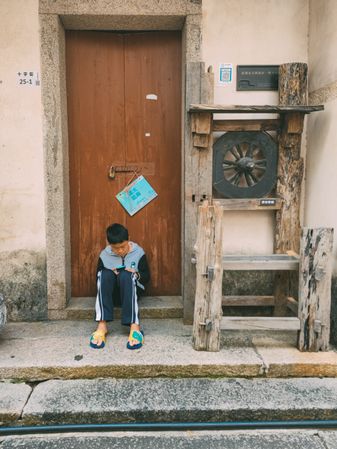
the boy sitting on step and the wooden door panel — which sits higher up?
the wooden door panel

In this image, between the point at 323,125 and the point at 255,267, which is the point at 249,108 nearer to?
the point at 323,125

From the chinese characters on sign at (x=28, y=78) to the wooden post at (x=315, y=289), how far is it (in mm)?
2811

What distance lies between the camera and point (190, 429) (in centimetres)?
280

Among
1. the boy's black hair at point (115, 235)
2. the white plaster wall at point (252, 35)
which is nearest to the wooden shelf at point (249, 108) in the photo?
the white plaster wall at point (252, 35)

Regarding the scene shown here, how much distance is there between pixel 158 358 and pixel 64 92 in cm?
271

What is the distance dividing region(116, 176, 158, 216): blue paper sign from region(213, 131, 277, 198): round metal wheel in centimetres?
79

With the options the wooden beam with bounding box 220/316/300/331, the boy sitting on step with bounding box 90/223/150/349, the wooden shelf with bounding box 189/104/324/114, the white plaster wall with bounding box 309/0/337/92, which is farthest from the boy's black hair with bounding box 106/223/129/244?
the white plaster wall with bounding box 309/0/337/92

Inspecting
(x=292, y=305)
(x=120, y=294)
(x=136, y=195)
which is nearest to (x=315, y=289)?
(x=292, y=305)

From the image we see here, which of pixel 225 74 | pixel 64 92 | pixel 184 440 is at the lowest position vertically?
pixel 184 440

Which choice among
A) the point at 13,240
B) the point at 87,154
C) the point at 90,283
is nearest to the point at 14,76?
the point at 87,154

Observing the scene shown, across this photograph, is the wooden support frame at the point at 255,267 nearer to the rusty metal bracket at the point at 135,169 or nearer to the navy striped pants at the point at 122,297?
the navy striped pants at the point at 122,297

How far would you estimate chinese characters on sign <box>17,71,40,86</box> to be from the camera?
13.0ft

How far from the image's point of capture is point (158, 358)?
3.33 meters

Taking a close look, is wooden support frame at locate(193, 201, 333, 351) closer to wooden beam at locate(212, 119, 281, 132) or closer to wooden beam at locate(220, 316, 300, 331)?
wooden beam at locate(220, 316, 300, 331)
